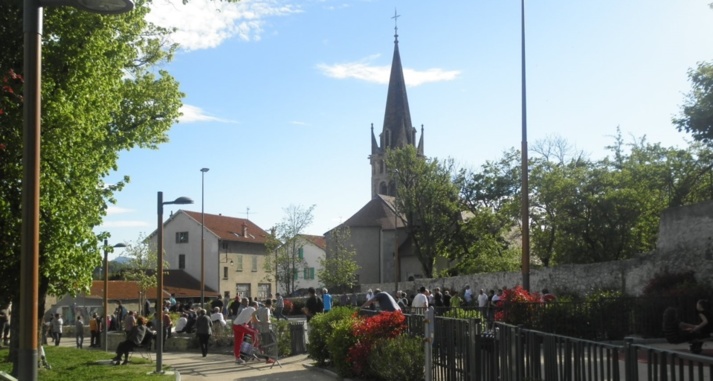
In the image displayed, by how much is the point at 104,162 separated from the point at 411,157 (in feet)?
141

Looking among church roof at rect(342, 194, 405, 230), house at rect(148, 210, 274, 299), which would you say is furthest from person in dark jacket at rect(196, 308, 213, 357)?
church roof at rect(342, 194, 405, 230)

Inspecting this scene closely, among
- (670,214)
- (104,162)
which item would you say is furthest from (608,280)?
(104,162)

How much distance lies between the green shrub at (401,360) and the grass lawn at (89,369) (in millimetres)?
5333

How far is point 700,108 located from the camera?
3366 centimetres

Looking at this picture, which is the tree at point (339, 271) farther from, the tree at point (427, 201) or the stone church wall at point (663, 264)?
the stone church wall at point (663, 264)

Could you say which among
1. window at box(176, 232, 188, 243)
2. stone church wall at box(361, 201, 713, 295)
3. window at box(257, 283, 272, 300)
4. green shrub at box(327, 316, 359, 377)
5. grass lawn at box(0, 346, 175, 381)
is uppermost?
window at box(176, 232, 188, 243)

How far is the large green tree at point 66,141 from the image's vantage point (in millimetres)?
16953

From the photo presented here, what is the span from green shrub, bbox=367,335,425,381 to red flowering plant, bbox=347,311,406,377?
1.52ft

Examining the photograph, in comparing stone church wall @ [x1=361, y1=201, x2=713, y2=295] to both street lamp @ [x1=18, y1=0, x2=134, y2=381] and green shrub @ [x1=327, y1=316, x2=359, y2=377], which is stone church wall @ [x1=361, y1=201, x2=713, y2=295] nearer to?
green shrub @ [x1=327, y1=316, x2=359, y2=377]

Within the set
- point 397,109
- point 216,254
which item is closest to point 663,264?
point 216,254

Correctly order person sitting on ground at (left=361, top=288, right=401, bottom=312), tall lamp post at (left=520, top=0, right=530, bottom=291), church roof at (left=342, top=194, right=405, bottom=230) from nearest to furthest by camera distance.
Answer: person sitting on ground at (left=361, top=288, right=401, bottom=312)
tall lamp post at (left=520, top=0, right=530, bottom=291)
church roof at (left=342, top=194, right=405, bottom=230)

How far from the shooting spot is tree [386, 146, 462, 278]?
60.4 m

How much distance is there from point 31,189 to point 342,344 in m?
8.53

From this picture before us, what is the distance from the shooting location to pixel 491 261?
52.6 m
